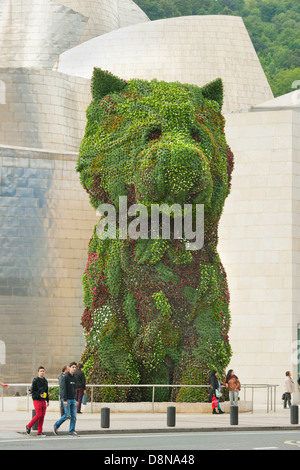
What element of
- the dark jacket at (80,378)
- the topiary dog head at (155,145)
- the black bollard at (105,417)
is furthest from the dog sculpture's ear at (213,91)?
the black bollard at (105,417)

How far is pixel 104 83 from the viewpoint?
90.3 ft

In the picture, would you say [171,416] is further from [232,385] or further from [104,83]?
[104,83]

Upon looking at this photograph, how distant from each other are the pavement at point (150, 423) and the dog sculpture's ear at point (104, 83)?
8689mm

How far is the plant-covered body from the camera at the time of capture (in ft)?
85.8

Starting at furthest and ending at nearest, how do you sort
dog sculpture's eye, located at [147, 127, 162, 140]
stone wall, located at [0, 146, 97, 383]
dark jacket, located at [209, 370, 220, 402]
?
1. stone wall, located at [0, 146, 97, 383]
2. dog sculpture's eye, located at [147, 127, 162, 140]
3. dark jacket, located at [209, 370, 220, 402]

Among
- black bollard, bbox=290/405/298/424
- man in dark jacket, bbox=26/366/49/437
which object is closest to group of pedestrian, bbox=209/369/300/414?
black bollard, bbox=290/405/298/424

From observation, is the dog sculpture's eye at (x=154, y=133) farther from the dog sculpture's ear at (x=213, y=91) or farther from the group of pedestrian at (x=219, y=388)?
the group of pedestrian at (x=219, y=388)

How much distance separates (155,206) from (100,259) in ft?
8.38

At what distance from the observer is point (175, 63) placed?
148 ft

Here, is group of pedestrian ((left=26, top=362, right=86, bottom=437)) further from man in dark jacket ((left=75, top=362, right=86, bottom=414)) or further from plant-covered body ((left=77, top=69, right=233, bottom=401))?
plant-covered body ((left=77, top=69, right=233, bottom=401))

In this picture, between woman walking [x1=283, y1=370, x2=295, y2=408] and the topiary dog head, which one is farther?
woman walking [x1=283, y1=370, x2=295, y2=408]

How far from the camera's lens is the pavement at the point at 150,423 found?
2088 cm

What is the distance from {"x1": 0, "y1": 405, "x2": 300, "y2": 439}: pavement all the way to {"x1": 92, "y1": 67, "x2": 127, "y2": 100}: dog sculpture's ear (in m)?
8.69
